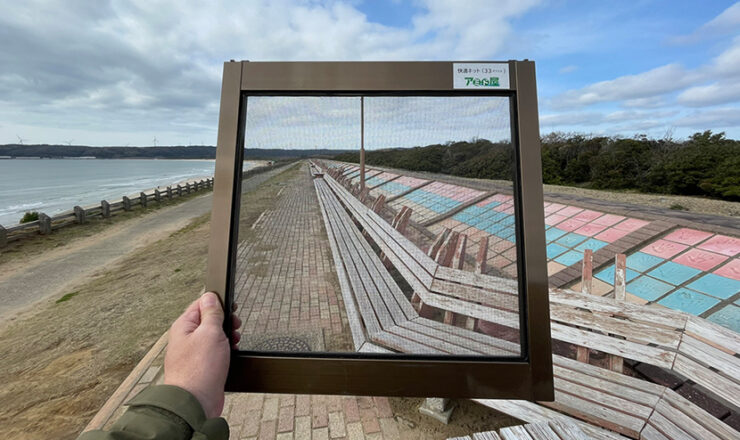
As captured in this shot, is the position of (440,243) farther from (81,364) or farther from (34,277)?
(34,277)

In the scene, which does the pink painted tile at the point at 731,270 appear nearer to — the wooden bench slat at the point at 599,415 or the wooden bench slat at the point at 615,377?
the wooden bench slat at the point at 615,377

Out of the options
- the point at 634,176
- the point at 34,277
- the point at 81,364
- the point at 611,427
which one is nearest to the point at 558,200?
the point at 611,427

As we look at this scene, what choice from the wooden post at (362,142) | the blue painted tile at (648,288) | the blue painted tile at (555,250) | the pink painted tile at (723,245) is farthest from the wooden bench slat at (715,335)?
the wooden post at (362,142)

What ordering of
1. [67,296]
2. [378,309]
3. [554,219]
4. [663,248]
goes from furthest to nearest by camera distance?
1. [67,296]
2. [554,219]
3. [663,248]
4. [378,309]

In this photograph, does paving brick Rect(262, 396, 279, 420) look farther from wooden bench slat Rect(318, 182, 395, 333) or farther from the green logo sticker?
the green logo sticker

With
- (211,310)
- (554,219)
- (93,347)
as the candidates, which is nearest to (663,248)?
(554,219)

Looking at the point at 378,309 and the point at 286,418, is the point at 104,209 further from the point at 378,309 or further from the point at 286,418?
the point at 378,309
